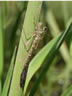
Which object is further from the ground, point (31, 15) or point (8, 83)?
point (31, 15)

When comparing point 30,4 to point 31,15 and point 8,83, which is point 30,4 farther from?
point 8,83

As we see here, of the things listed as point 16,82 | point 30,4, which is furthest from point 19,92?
point 30,4

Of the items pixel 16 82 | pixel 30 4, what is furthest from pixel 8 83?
pixel 30 4

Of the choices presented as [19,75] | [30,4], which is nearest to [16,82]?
[19,75]

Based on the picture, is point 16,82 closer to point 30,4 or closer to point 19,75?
point 19,75

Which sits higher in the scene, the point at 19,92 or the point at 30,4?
the point at 30,4
